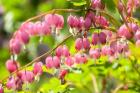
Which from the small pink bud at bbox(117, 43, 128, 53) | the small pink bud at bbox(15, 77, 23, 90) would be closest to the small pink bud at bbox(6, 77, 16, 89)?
the small pink bud at bbox(15, 77, 23, 90)

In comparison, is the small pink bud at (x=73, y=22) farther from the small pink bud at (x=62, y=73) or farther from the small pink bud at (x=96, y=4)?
the small pink bud at (x=62, y=73)

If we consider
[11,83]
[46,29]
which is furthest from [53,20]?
[11,83]

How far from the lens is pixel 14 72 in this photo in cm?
173

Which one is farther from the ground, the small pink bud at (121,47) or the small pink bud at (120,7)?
the small pink bud at (120,7)

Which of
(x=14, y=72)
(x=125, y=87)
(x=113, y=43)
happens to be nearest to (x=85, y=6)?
(x=113, y=43)

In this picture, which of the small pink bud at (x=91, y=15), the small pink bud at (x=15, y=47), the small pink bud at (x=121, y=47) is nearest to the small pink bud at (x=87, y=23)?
the small pink bud at (x=91, y=15)

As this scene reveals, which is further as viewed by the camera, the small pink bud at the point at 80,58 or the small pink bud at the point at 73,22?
the small pink bud at the point at 80,58

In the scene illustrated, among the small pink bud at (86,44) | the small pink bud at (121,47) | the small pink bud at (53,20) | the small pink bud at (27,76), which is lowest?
the small pink bud at (27,76)

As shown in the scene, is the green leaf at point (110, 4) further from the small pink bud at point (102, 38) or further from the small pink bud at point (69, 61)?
the small pink bud at point (69, 61)

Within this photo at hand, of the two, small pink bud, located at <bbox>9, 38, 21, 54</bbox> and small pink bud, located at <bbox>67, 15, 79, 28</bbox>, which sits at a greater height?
small pink bud, located at <bbox>67, 15, 79, 28</bbox>

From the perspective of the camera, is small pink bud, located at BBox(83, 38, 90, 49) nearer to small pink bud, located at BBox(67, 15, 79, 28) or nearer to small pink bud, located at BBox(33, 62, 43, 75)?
small pink bud, located at BBox(67, 15, 79, 28)

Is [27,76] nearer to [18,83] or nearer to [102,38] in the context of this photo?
[18,83]

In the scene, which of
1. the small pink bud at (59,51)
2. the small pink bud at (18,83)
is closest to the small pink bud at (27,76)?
the small pink bud at (18,83)

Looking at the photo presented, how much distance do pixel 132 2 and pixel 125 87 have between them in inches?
15.4
